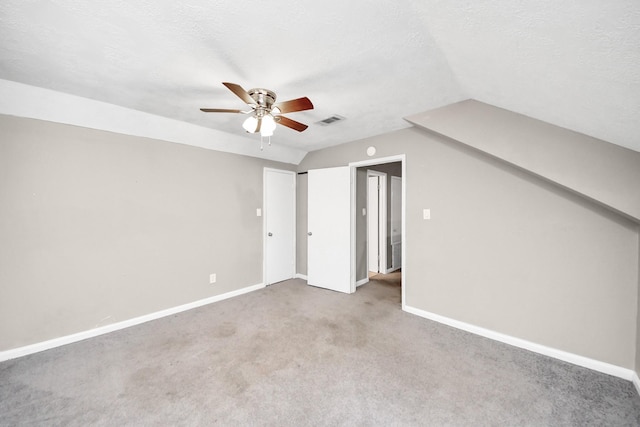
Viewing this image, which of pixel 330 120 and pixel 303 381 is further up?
pixel 330 120

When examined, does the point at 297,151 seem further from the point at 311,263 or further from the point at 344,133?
the point at 311,263

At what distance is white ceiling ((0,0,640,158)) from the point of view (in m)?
1.21

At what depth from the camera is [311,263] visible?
4324mm

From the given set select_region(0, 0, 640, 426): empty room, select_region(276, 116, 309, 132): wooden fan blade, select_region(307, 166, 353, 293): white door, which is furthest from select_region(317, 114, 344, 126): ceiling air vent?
select_region(307, 166, 353, 293): white door

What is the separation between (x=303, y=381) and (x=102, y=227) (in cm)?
262

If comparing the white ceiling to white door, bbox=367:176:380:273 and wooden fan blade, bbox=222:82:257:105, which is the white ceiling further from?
white door, bbox=367:176:380:273

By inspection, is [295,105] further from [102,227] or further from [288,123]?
[102,227]

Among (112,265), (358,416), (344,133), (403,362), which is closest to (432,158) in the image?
(344,133)

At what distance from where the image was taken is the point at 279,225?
445 cm

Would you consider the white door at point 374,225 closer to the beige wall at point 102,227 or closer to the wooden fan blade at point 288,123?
the beige wall at point 102,227

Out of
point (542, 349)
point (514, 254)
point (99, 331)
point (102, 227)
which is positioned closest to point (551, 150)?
point (514, 254)

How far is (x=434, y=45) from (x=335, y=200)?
2645 mm

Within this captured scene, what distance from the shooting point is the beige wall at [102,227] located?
2268 mm

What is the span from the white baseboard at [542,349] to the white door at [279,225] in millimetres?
2380
